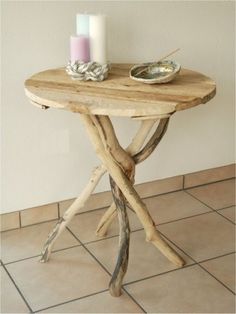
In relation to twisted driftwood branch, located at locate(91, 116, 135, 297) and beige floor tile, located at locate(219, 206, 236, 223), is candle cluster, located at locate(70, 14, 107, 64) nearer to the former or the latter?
twisted driftwood branch, located at locate(91, 116, 135, 297)

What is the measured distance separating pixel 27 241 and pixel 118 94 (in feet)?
2.41

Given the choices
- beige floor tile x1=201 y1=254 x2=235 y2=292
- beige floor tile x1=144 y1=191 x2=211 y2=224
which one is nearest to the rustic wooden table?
beige floor tile x1=201 y1=254 x2=235 y2=292

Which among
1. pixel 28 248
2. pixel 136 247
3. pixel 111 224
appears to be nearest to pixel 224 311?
pixel 136 247

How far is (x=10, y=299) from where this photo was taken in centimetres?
149

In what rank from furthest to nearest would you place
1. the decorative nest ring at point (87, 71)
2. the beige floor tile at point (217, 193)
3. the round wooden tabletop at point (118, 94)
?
1. the beige floor tile at point (217, 193)
2. the decorative nest ring at point (87, 71)
3. the round wooden tabletop at point (118, 94)

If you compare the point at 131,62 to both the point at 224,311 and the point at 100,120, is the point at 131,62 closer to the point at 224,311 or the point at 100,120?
the point at 100,120

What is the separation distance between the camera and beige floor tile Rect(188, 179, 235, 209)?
209cm

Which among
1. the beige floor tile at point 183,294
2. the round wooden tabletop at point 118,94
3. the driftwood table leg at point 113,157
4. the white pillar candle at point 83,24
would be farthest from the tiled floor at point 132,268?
the white pillar candle at point 83,24

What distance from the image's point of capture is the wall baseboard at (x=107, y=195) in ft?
6.12

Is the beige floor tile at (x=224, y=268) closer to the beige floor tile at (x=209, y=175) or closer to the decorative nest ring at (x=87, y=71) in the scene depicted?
the beige floor tile at (x=209, y=175)

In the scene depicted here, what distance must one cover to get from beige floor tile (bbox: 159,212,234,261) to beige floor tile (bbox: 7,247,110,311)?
0.34 metres

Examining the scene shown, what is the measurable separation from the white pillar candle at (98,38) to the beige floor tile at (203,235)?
714 mm

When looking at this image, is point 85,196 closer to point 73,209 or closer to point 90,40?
point 73,209

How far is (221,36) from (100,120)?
0.95m
